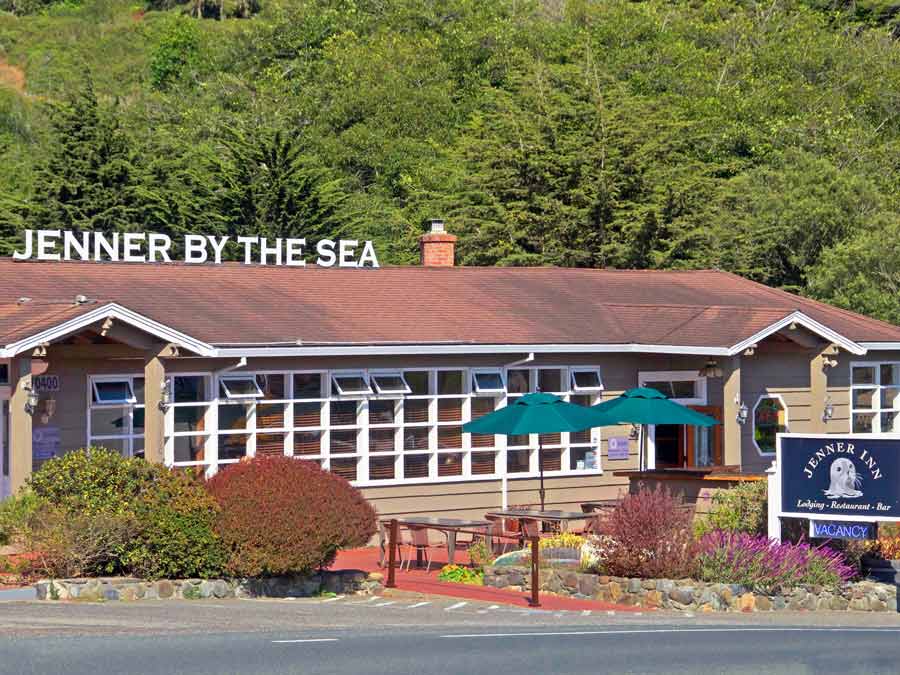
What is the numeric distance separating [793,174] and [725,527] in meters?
25.0

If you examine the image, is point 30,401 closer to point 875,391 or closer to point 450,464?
point 450,464

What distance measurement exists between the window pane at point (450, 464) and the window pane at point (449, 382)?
1025 millimetres

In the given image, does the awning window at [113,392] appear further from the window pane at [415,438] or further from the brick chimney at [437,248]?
the brick chimney at [437,248]

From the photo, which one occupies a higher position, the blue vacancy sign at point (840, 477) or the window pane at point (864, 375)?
the window pane at point (864, 375)

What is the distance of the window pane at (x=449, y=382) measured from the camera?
25.0m

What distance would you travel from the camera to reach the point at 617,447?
26.7 meters

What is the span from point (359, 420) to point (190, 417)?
282cm

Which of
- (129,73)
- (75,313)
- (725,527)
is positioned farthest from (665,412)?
(129,73)

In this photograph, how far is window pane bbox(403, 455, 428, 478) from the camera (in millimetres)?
24625

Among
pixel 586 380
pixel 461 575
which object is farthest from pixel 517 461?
pixel 461 575

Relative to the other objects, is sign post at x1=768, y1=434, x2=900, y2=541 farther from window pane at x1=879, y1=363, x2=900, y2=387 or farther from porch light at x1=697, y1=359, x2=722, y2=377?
window pane at x1=879, y1=363, x2=900, y2=387

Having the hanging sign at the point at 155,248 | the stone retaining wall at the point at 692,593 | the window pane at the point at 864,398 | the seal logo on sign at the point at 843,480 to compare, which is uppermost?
the hanging sign at the point at 155,248

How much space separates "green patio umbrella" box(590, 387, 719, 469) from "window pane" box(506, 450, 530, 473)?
2.57 meters

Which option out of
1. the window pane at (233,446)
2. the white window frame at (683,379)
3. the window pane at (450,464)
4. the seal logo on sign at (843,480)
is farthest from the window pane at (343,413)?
the seal logo on sign at (843,480)
